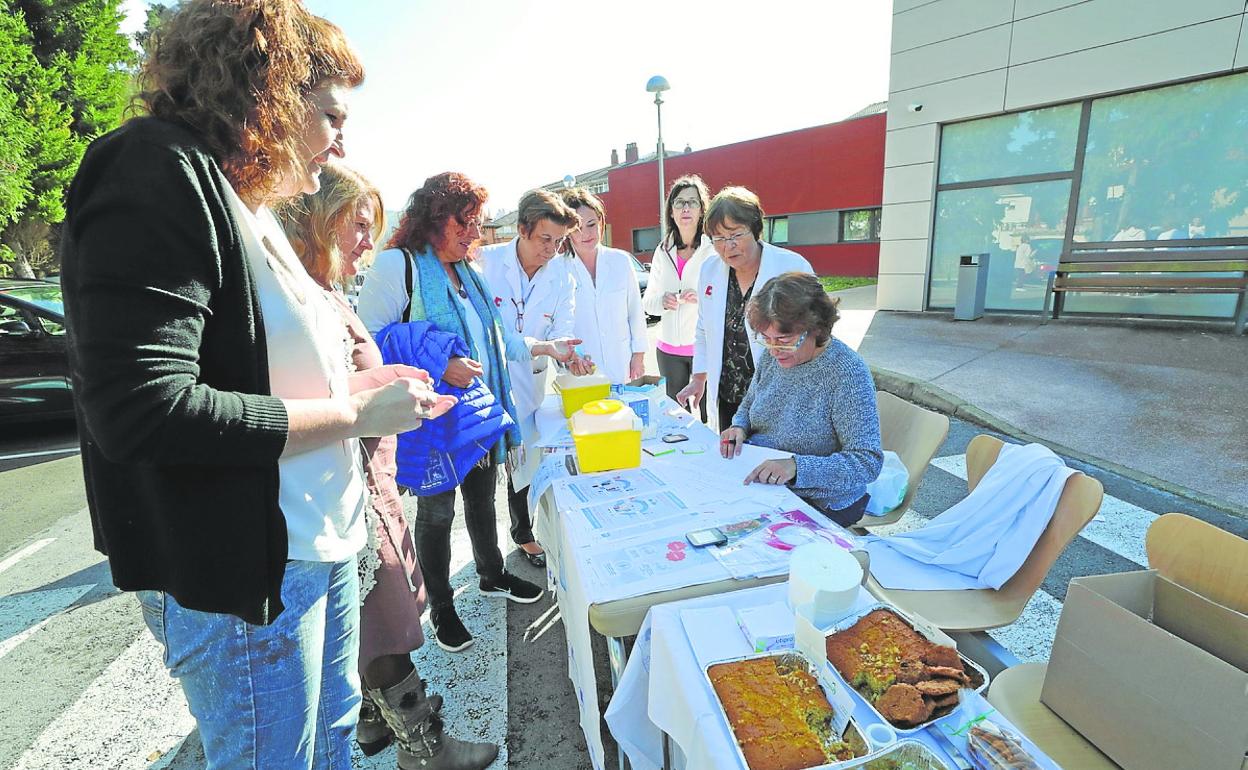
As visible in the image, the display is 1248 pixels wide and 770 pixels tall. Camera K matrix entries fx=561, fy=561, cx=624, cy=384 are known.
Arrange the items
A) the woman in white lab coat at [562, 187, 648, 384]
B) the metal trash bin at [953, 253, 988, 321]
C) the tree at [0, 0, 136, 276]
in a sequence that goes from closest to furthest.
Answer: the woman in white lab coat at [562, 187, 648, 384]
the metal trash bin at [953, 253, 988, 321]
the tree at [0, 0, 136, 276]

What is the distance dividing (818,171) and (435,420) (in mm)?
16519

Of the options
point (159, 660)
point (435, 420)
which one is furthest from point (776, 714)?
point (159, 660)

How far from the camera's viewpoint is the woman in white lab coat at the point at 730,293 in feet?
9.12

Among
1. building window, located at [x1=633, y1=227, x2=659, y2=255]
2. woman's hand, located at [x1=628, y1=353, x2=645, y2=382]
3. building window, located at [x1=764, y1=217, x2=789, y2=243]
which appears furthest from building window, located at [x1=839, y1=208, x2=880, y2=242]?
woman's hand, located at [x1=628, y1=353, x2=645, y2=382]

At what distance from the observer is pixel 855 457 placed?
1.98 meters

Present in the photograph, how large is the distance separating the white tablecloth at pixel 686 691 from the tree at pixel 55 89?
13404 millimetres

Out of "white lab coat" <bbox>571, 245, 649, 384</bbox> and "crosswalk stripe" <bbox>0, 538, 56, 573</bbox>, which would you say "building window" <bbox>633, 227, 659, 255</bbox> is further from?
"crosswalk stripe" <bbox>0, 538, 56, 573</bbox>

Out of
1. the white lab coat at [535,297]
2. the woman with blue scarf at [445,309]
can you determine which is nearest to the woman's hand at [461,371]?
the woman with blue scarf at [445,309]

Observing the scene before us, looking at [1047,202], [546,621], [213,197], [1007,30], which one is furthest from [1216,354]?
[213,197]

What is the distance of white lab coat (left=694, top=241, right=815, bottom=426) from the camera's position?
2844 millimetres

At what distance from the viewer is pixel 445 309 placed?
7.31 feet

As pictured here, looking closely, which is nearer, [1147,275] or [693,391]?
[693,391]

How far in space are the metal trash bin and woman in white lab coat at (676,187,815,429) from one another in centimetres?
684

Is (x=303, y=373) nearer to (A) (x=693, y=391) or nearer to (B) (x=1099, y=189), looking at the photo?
(A) (x=693, y=391)
